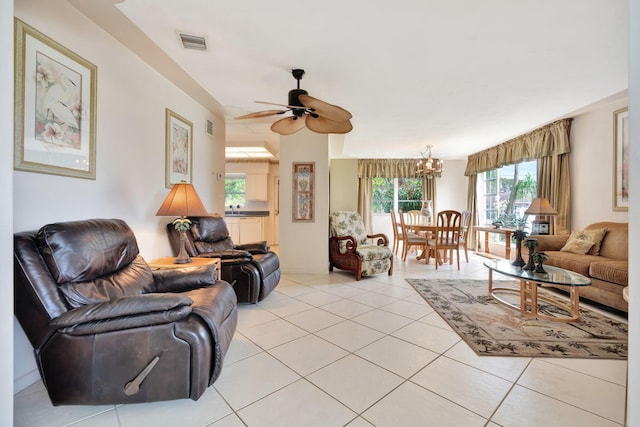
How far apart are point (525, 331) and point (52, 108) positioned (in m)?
3.92

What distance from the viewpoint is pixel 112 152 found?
2.21 m

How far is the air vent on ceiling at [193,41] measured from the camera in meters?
2.04

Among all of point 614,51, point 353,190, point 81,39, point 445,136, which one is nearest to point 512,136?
point 445,136

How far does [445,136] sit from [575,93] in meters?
1.97

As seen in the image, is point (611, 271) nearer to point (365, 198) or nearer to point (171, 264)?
point (171, 264)

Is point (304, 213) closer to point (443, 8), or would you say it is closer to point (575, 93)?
point (443, 8)

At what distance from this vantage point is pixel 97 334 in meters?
1.28

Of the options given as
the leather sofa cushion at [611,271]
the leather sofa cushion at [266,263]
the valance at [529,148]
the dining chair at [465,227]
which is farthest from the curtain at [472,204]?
the leather sofa cushion at [266,263]

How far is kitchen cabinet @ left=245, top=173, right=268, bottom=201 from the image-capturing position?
7031 mm

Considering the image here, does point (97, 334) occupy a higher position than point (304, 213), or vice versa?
point (304, 213)

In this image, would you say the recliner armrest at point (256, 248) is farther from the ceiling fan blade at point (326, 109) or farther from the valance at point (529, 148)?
the valance at point (529, 148)

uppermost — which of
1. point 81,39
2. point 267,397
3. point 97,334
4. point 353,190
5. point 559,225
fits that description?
point 81,39

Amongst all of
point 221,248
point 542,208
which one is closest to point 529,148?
point 542,208

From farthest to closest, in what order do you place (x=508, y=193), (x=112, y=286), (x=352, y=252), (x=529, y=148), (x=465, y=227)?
(x=508, y=193) < (x=465, y=227) < (x=529, y=148) < (x=352, y=252) < (x=112, y=286)
